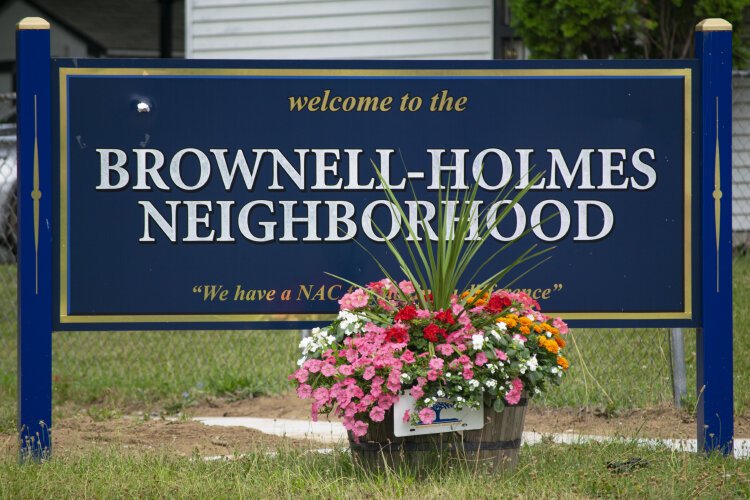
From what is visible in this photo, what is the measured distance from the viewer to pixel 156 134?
503 centimetres

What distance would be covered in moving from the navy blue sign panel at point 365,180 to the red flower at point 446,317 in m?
0.76

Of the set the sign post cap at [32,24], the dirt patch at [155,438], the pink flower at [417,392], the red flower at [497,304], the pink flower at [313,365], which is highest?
the sign post cap at [32,24]

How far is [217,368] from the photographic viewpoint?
729 cm

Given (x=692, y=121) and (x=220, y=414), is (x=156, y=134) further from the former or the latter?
(x=692, y=121)

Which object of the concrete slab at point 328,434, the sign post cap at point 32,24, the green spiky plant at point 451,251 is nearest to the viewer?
the green spiky plant at point 451,251

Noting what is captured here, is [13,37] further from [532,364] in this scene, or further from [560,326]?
[532,364]

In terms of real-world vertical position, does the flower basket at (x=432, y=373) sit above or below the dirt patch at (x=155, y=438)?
above

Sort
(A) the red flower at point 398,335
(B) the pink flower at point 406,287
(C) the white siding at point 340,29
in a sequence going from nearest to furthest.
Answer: (A) the red flower at point 398,335, (B) the pink flower at point 406,287, (C) the white siding at point 340,29

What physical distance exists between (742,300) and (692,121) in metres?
3.55

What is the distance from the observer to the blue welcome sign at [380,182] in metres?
5.01

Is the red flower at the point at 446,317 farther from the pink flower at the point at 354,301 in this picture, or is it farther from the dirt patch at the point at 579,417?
the dirt patch at the point at 579,417

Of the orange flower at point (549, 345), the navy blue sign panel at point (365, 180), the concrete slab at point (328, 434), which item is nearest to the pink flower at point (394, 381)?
the orange flower at point (549, 345)

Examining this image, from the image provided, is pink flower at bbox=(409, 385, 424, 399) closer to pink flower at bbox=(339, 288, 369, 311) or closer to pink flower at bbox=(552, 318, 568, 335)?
pink flower at bbox=(339, 288, 369, 311)

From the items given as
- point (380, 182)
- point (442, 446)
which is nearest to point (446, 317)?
point (442, 446)
